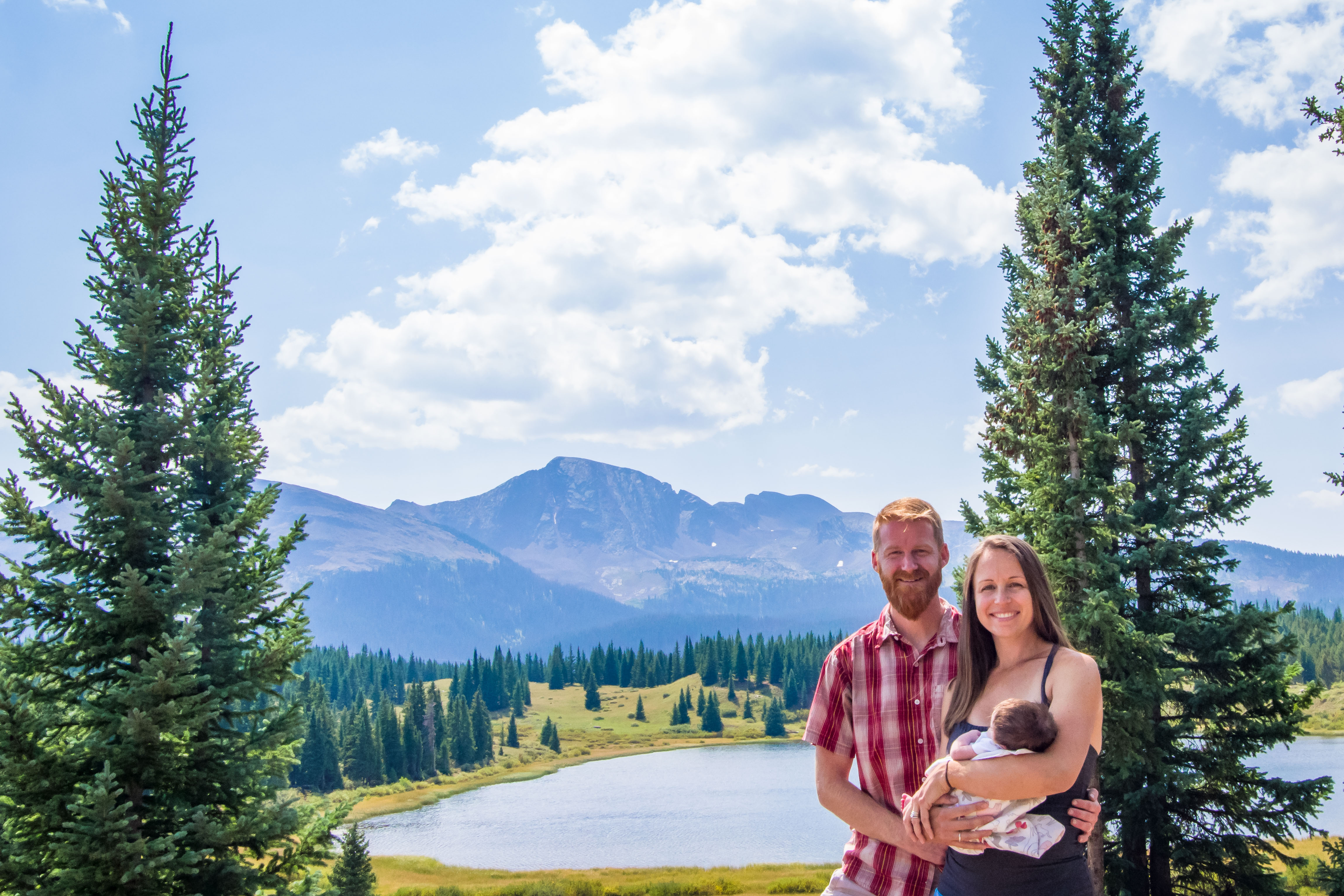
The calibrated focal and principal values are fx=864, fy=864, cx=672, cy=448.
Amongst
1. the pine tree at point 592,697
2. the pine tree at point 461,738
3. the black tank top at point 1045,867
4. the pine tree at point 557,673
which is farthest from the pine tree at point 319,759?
the black tank top at point 1045,867

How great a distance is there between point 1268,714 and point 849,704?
1426 centimetres

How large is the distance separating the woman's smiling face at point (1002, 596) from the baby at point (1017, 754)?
0.35 metres

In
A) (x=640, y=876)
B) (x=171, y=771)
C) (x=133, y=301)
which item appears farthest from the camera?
(x=640, y=876)

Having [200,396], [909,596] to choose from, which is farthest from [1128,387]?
[200,396]

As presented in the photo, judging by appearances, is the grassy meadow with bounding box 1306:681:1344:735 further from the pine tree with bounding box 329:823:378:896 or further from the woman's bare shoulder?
the woman's bare shoulder

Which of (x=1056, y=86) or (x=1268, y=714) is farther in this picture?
(x=1056, y=86)

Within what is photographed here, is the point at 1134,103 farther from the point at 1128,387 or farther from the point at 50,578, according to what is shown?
the point at 50,578

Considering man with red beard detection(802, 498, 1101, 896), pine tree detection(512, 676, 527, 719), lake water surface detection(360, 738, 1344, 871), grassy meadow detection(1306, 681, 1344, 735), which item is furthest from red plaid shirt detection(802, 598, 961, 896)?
pine tree detection(512, 676, 527, 719)

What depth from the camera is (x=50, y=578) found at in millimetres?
10188

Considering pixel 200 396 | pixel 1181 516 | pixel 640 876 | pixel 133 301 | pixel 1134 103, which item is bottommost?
pixel 640 876

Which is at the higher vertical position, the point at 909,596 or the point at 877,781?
the point at 909,596

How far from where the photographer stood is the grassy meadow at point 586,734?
270 ft

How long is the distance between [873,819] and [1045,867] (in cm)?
76

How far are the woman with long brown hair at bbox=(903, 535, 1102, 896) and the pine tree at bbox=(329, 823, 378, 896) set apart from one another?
21826 millimetres
